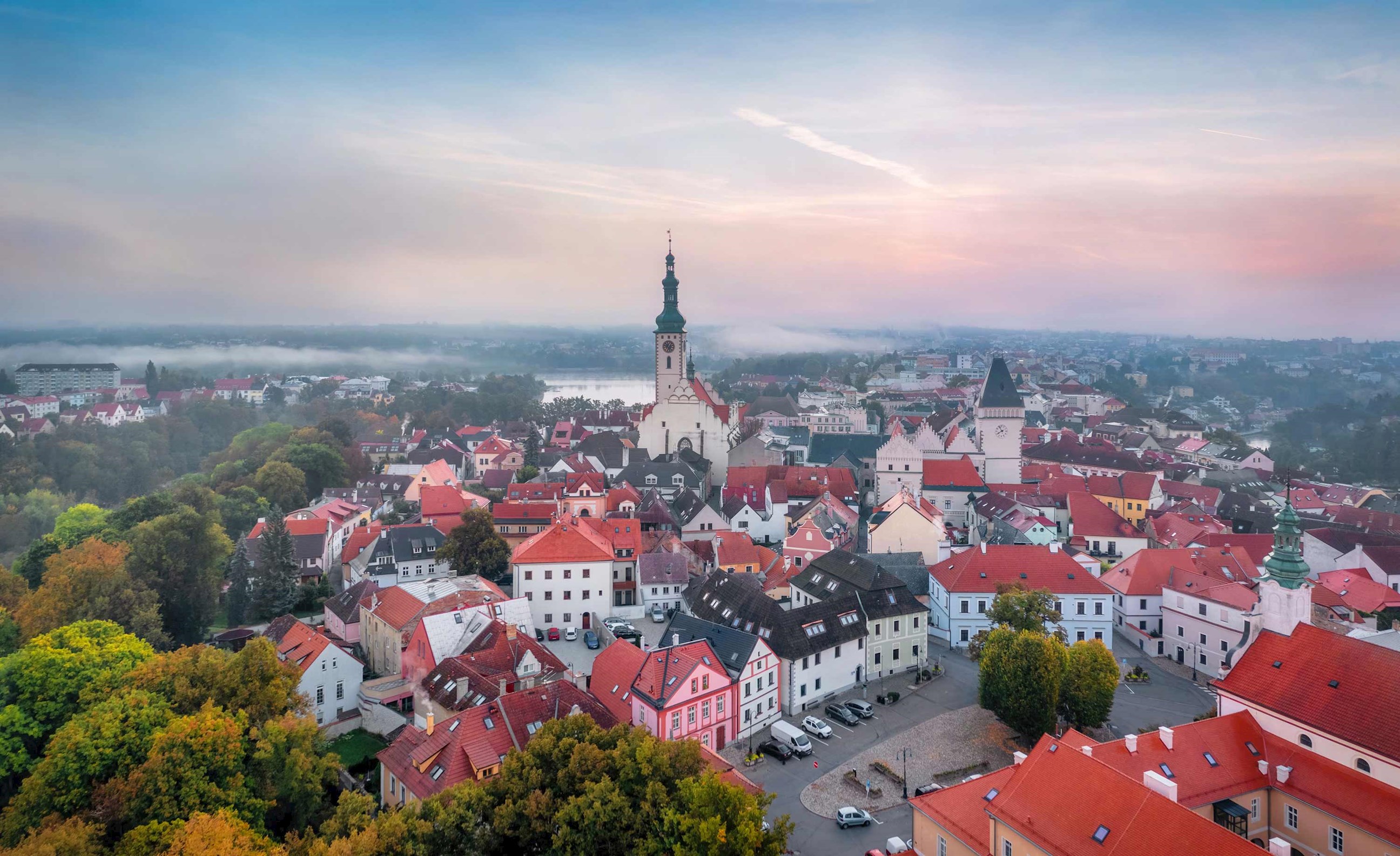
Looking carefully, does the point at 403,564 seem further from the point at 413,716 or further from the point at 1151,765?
the point at 1151,765

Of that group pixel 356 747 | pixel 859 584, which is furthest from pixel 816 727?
pixel 356 747

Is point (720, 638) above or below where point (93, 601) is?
above

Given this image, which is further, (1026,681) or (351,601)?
(351,601)

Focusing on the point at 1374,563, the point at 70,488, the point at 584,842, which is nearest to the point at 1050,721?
the point at 584,842

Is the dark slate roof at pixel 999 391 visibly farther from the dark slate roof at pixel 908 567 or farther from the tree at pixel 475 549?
the tree at pixel 475 549

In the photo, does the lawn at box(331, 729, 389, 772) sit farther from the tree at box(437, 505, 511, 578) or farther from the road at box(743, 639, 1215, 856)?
the road at box(743, 639, 1215, 856)

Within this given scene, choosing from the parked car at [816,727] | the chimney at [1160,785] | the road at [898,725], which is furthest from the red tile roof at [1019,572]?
the chimney at [1160,785]

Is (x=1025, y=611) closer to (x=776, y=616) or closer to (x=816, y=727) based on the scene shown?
(x=816, y=727)
